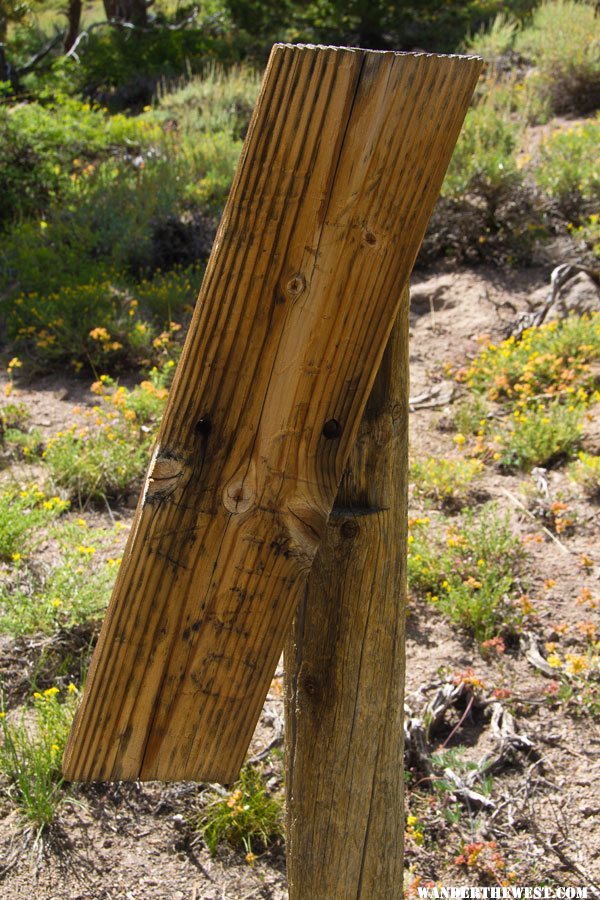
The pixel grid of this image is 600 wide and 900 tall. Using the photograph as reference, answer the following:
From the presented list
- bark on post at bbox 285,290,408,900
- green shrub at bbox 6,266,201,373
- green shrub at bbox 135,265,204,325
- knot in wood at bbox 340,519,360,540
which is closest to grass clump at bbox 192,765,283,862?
bark on post at bbox 285,290,408,900

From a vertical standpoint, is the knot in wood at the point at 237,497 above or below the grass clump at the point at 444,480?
above

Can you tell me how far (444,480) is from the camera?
168 inches

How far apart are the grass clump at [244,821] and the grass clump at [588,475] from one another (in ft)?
7.65

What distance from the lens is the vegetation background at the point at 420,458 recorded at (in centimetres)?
261

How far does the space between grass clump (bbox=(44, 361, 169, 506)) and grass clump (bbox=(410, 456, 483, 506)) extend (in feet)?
4.93

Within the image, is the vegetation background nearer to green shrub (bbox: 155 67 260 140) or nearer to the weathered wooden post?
green shrub (bbox: 155 67 260 140)

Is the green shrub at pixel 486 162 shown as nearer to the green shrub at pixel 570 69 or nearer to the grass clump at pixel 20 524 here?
the green shrub at pixel 570 69

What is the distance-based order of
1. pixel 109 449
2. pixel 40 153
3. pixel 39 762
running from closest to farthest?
1. pixel 39 762
2. pixel 109 449
3. pixel 40 153

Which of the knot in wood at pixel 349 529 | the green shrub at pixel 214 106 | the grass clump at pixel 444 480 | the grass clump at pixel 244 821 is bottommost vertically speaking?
the grass clump at pixel 244 821

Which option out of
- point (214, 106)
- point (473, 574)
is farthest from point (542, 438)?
point (214, 106)

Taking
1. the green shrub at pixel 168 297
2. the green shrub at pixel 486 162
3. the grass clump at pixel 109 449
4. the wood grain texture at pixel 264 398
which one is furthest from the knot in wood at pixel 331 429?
the green shrub at pixel 486 162

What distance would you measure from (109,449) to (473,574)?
7.13 ft

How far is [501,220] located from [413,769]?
495 cm

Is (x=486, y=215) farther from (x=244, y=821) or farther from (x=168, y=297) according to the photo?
(x=244, y=821)
